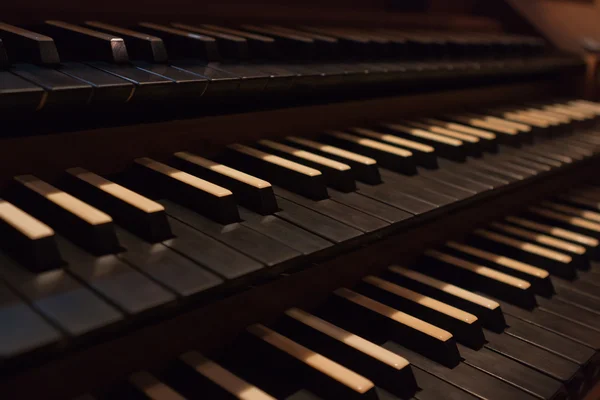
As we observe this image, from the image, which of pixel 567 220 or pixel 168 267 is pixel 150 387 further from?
pixel 567 220

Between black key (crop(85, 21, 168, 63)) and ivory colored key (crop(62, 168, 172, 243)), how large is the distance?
0.30 metres

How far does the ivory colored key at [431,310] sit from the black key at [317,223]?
0.69ft

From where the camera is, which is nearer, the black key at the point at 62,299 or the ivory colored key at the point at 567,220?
the black key at the point at 62,299

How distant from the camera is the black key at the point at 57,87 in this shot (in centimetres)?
88

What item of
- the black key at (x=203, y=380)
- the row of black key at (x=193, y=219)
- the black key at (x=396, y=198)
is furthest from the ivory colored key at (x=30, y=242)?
the black key at (x=396, y=198)

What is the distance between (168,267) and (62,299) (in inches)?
5.7

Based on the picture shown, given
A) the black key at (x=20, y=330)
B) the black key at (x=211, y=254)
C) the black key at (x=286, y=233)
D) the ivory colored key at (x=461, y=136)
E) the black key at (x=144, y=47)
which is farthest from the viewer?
the ivory colored key at (x=461, y=136)

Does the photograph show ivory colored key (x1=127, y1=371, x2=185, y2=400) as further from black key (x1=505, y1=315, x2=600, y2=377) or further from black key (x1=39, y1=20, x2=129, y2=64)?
black key (x1=505, y1=315, x2=600, y2=377)

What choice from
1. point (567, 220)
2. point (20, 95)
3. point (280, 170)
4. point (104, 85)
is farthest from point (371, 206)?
point (567, 220)

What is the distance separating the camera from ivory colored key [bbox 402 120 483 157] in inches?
59.8

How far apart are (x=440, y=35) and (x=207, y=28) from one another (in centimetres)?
89

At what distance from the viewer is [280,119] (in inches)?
53.4

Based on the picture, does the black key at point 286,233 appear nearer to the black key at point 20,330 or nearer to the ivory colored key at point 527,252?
the black key at point 20,330

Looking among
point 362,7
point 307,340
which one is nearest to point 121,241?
point 307,340
